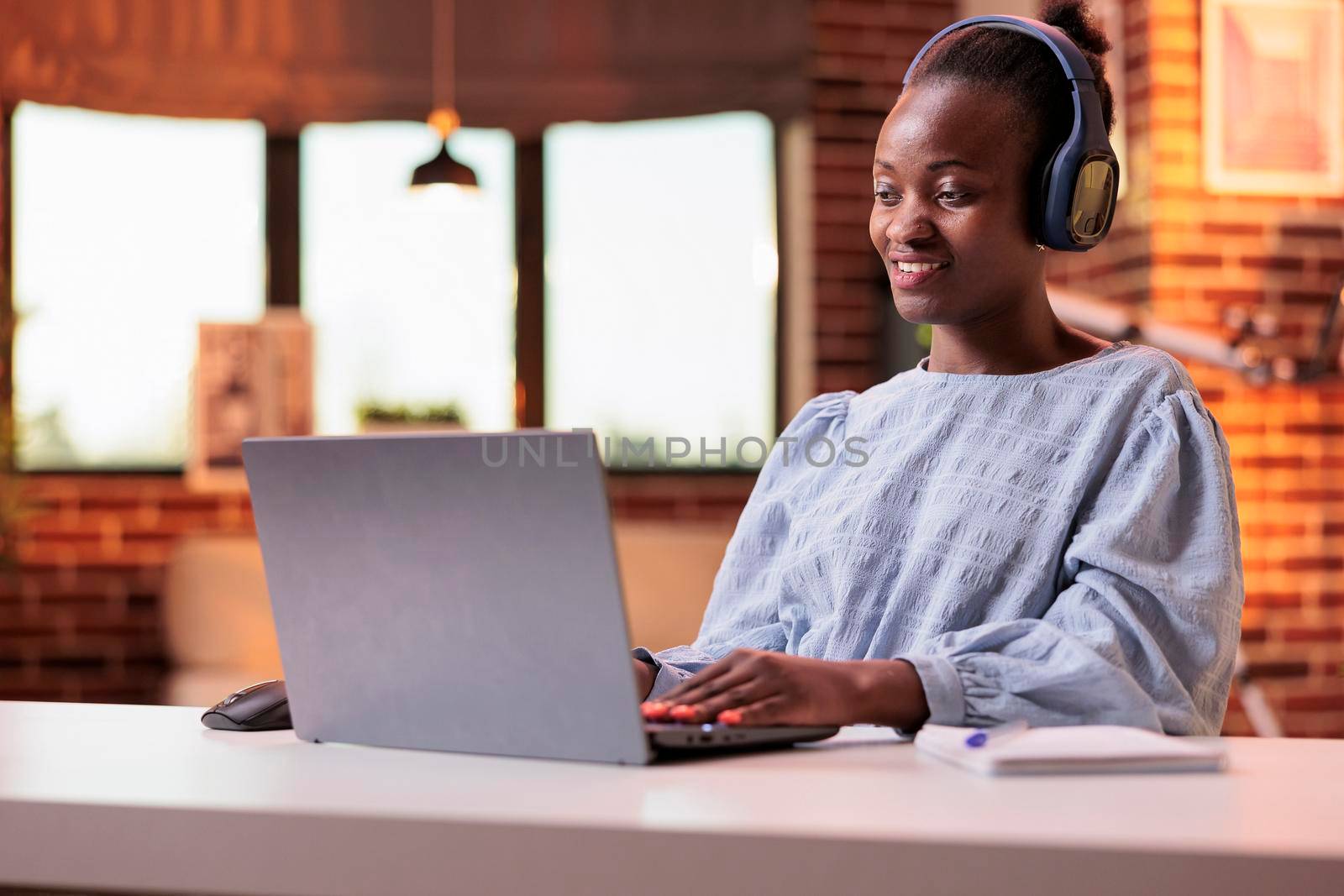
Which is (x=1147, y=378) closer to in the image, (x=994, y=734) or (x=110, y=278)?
(x=994, y=734)

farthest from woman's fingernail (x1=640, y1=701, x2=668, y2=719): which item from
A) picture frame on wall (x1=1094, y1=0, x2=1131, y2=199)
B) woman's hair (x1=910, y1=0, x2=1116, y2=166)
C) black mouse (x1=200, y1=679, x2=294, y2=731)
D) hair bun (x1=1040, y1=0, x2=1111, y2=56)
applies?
picture frame on wall (x1=1094, y1=0, x2=1131, y2=199)

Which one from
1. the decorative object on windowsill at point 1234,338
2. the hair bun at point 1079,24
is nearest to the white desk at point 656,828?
the hair bun at point 1079,24

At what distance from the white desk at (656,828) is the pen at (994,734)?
0.03m

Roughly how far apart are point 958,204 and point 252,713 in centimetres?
70

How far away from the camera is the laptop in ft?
2.62

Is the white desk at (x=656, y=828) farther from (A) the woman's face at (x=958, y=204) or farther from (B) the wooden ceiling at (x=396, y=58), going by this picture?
(B) the wooden ceiling at (x=396, y=58)

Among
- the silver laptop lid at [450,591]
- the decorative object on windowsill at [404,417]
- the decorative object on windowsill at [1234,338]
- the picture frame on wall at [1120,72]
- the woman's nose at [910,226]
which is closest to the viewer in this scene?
the silver laptop lid at [450,591]

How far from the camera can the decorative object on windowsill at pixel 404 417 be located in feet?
14.6

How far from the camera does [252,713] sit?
1.01 m

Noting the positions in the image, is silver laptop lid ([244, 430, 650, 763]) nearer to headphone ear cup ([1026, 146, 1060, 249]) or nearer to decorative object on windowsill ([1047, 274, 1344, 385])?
headphone ear cup ([1026, 146, 1060, 249])

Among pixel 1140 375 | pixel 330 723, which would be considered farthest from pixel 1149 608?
pixel 330 723

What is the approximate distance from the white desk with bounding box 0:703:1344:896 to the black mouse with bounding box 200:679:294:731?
0.15 m

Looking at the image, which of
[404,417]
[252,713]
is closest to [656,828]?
[252,713]

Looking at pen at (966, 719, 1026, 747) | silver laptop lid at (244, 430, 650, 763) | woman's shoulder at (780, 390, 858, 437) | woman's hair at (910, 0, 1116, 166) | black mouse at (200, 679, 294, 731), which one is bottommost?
black mouse at (200, 679, 294, 731)
